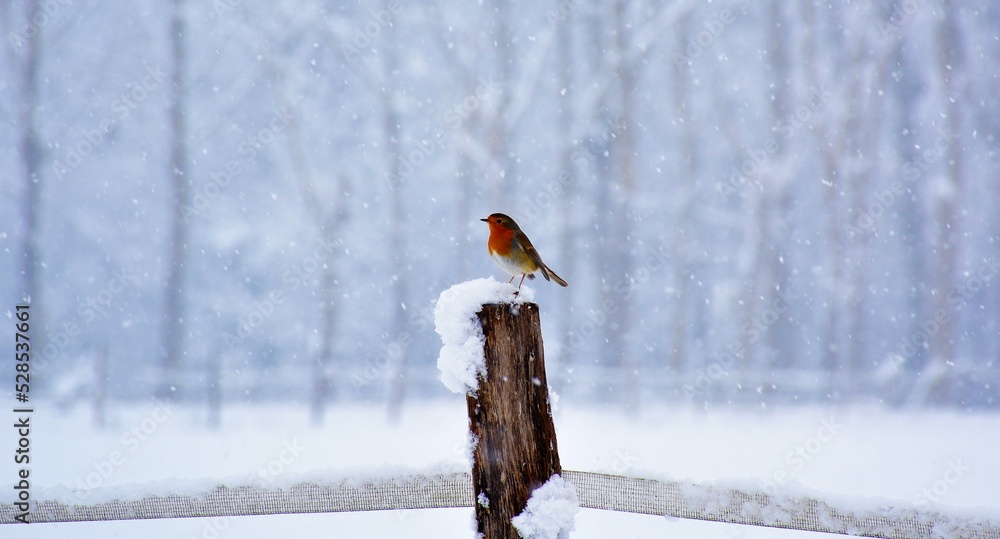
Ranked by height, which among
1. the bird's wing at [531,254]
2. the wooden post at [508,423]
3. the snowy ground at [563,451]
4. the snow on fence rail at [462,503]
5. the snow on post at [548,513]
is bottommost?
the snowy ground at [563,451]

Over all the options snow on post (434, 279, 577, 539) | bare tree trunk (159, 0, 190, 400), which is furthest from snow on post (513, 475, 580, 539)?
bare tree trunk (159, 0, 190, 400)

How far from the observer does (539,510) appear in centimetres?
199

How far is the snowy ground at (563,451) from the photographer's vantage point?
3.50 metres

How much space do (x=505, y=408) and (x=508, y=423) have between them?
1.9 inches

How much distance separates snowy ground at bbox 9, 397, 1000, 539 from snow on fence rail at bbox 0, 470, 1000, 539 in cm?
80

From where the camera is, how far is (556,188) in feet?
40.4

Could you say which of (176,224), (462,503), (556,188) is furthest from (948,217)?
(176,224)

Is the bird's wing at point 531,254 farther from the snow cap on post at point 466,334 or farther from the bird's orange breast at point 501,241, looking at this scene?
the snow cap on post at point 466,334

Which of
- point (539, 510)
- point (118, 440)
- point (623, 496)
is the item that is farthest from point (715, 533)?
point (118, 440)

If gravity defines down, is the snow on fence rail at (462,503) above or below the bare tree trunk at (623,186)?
below

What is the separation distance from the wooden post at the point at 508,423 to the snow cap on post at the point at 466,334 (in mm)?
23

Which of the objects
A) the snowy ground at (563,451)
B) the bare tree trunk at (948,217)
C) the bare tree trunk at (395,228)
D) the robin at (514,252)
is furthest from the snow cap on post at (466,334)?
the bare tree trunk at (948,217)

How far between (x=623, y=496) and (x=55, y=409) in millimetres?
11544

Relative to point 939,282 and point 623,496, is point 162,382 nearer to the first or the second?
point 623,496
